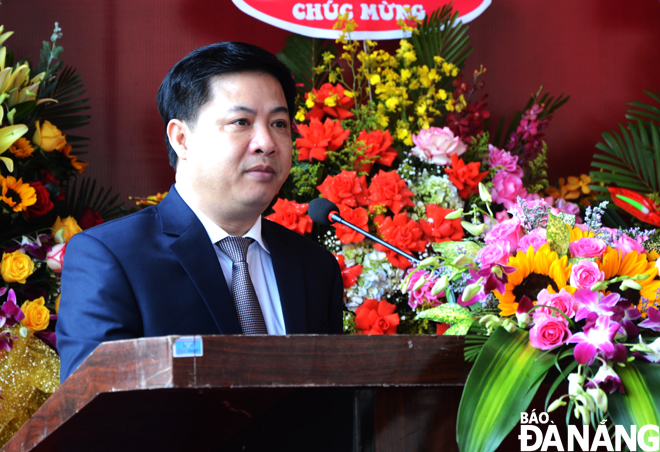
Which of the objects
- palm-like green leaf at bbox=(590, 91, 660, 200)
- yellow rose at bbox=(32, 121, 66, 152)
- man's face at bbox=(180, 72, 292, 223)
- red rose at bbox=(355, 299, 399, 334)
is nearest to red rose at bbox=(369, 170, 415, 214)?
red rose at bbox=(355, 299, 399, 334)

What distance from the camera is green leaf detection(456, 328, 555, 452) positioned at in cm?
66

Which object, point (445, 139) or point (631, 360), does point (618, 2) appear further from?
point (631, 360)

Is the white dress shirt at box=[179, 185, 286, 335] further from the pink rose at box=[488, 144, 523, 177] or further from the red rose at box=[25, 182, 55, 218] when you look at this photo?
the pink rose at box=[488, 144, 523, 177]

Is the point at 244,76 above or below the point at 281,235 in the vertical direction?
above

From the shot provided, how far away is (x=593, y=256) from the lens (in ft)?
3.03

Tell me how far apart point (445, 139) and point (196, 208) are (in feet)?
2.89

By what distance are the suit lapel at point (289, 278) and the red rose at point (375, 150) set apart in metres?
0.49

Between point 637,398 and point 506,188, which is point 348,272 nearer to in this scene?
point 506,188

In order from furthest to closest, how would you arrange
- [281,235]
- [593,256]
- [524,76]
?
[524,76], [281,235], [593,256]

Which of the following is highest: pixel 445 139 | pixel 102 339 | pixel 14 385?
pixel 445 139

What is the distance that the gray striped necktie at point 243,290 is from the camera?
1.33m

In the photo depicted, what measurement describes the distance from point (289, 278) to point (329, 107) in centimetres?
83

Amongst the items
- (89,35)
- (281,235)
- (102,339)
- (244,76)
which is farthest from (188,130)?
(89,35)

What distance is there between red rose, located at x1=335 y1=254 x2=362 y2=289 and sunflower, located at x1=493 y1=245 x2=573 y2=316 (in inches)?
38.5
